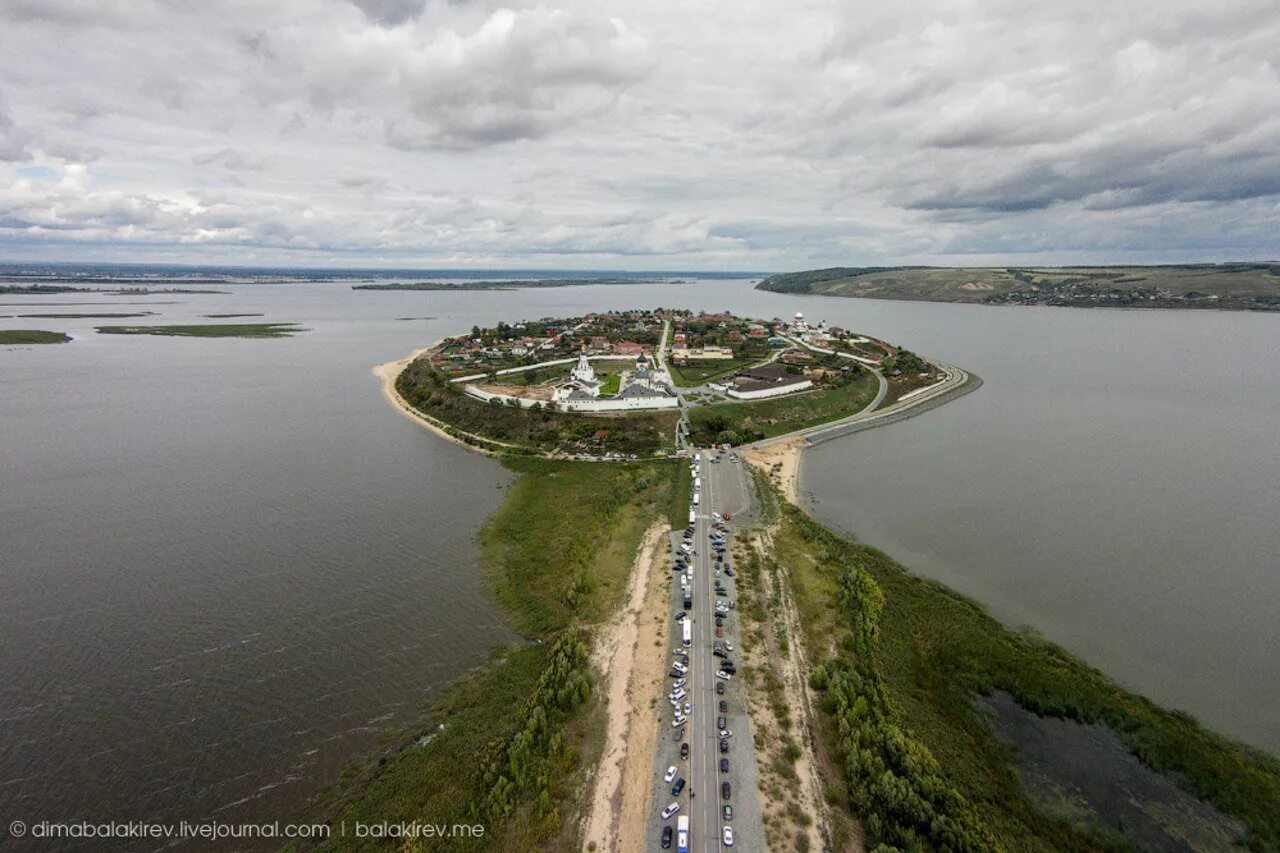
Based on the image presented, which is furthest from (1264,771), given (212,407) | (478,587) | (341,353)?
(341,353)

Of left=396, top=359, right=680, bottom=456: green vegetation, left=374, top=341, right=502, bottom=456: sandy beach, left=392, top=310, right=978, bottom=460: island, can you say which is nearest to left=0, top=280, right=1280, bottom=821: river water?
left=374, top=341, right=502, bottom=456: sandy beach

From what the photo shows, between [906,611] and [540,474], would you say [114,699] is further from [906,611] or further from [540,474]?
[906,611]

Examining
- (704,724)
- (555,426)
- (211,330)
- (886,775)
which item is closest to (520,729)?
(704,724)

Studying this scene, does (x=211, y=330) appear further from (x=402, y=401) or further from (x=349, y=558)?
(x=349, y=558)

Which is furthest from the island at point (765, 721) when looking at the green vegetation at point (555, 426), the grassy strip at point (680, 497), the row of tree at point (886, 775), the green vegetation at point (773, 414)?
the green vegetation at point (773, 414)

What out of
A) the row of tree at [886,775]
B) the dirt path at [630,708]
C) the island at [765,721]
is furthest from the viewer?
the island at [765,721]

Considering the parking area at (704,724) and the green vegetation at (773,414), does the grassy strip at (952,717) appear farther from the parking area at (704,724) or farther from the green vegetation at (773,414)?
the green vegetation at (773,414)

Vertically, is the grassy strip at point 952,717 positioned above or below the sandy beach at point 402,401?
below
